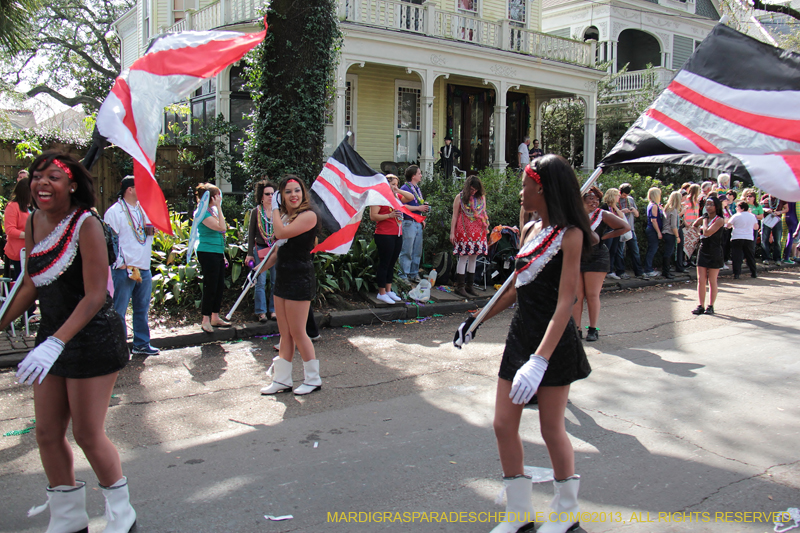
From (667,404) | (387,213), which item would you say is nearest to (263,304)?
(387,213)

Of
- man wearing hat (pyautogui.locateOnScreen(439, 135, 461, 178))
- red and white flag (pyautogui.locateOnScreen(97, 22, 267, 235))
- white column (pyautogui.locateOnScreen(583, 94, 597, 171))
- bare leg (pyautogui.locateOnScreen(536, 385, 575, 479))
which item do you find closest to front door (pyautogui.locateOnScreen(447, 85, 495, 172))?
man wearing hat (pyautogui.locateOnScreen(439, 135, 461, 178))

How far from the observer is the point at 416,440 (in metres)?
4.62

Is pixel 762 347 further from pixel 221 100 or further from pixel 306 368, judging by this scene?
pixel 221 100

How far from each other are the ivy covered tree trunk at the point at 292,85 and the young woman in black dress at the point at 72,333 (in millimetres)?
7047

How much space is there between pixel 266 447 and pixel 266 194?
3993 mm

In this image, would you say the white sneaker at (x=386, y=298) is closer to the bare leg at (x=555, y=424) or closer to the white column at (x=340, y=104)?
the bare leg at (x=555, y=424)

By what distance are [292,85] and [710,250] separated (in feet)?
23.1

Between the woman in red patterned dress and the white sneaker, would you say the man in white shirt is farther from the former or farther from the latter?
the white sneaker

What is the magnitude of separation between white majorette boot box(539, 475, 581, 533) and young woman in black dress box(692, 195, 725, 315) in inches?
294

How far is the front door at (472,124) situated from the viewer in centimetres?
2092

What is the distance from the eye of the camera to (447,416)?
16.9 ft

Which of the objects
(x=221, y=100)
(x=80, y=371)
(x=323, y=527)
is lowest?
(x=323, y=527)

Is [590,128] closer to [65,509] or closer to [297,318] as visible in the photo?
[297,318]

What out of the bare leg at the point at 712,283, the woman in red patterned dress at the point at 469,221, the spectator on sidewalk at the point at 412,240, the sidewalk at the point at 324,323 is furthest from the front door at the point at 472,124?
the bare leg at the point at 712,283
